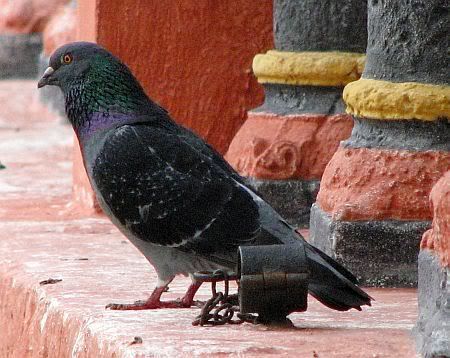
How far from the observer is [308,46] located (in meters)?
7.04

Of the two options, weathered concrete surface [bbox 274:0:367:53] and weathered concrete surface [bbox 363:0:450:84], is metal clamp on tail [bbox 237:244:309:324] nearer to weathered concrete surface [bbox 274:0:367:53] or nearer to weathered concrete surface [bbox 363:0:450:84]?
weathered concrete surface [bbox 363:0:450:84]

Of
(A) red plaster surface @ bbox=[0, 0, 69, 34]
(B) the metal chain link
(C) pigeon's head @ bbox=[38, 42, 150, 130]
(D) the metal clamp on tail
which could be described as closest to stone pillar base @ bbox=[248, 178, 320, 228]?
(C) pigeon's head @ bbox=[38, 42, 150, 130]

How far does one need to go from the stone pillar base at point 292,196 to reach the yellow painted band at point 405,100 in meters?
1.25

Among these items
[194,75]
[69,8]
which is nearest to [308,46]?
[194,75]

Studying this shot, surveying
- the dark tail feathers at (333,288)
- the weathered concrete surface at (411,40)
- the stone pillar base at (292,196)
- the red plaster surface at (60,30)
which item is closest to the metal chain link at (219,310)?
the dark tail feathers at (333,288)

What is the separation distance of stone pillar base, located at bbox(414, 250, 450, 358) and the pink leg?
1.04m

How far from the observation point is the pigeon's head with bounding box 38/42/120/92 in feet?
18.5

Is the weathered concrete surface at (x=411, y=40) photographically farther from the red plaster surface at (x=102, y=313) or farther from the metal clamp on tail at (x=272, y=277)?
the metal clamp on tail at (x=272, y=277)

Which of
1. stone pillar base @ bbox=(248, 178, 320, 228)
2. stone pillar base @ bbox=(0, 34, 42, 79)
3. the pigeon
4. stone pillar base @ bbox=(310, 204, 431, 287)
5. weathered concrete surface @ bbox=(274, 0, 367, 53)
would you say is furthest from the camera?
stone pillar base @ bbox=(0, 34, 42, 79)

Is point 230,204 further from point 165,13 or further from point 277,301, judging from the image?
point 165,13

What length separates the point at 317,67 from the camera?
6945 millimetres

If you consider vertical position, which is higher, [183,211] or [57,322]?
[183,211]

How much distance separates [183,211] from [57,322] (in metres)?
0.60

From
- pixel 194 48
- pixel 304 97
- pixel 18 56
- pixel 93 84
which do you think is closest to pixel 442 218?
pixel 93 84
